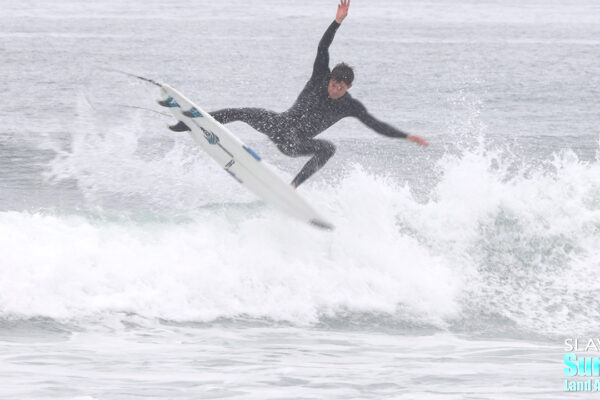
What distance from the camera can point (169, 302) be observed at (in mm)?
9531

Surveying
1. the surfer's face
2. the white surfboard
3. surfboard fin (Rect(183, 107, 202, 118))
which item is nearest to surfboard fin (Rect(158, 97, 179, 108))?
the white surfboard

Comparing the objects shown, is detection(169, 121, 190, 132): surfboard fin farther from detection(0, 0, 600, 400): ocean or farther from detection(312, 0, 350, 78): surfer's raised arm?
detection(312, 0, 350, 78): surfer's raised arm

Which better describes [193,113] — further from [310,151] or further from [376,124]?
[376,124]

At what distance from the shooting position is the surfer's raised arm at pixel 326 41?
8.28 m

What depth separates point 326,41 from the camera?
27.4ft

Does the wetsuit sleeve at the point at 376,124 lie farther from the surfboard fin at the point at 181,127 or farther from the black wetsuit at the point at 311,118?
the surfboard fin at the point at 181,127

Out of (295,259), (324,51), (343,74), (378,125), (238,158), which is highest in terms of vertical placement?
(324,51)

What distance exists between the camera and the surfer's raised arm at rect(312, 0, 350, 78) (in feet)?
27.2

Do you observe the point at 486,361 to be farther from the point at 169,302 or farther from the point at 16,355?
the point at 16,355

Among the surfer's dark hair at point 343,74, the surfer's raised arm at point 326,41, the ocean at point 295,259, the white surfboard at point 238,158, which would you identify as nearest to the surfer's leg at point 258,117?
the white surfboard at point 238,158

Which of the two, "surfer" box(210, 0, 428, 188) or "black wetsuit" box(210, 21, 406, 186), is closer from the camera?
"surfer" box(210, 0, 428, 188)

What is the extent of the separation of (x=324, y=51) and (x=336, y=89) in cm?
35

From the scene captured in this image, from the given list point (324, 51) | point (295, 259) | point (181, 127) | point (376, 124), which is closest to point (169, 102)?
point (181, 127)

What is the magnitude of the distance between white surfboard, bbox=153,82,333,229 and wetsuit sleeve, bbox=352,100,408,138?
38.5 inches
